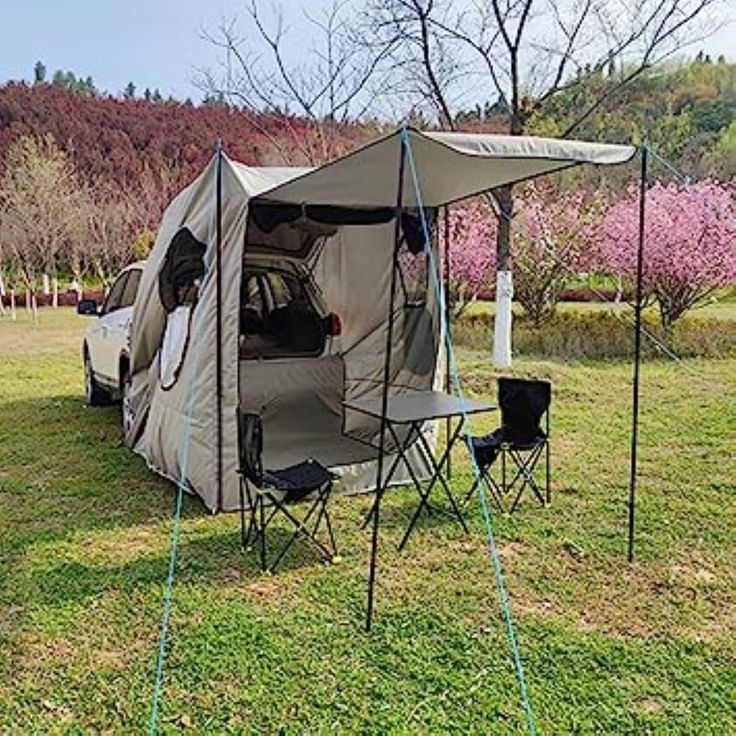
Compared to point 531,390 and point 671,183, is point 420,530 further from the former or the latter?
point 671,183

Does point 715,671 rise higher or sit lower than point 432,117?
lower

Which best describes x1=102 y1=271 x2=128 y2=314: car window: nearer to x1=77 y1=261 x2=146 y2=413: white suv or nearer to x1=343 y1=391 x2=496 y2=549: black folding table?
x1=77 y1=261 x2=146 y2=413: white suv

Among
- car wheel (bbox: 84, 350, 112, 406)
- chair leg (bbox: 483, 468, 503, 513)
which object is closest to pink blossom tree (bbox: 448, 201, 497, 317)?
car wheel (bbox: 84, 350, 112, 406)

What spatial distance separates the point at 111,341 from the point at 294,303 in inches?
84.1

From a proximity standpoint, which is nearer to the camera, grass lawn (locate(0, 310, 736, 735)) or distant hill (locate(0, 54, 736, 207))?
grass lawn (locate(0, 310, 736, 735))

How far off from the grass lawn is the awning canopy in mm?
2050

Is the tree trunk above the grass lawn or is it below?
above

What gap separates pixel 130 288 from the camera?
303 inches

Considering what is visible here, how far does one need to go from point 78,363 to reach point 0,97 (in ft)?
155

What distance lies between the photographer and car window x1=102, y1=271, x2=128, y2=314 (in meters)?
7.90

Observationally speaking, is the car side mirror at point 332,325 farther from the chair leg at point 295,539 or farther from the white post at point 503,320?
the white post at point 503,320

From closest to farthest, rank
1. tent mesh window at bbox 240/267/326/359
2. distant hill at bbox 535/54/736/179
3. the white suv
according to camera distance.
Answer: tent mesh window at bbox 240/267/326/359, the white suv, distant hill at bbox 535/54/736/179

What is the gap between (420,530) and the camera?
186 inches

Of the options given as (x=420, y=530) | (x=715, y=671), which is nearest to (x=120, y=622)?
(x=420, y=530)
